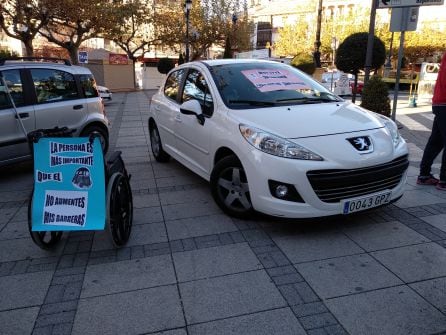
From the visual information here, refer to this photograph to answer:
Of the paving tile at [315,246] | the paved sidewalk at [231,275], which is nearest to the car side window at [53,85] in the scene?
the paved sidewalk at [231,275]

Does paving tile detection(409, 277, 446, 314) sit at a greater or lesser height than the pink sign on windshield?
lesser

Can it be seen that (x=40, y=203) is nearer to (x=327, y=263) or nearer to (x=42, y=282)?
(x=42, y=282)

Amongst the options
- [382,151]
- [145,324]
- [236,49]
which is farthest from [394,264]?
[236,49]

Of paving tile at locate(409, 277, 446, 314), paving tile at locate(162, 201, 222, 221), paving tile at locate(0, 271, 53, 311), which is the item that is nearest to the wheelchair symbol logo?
paving tile at locate(0, 271, 53, 311)

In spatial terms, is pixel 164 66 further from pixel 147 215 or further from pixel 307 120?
pixel 307 120

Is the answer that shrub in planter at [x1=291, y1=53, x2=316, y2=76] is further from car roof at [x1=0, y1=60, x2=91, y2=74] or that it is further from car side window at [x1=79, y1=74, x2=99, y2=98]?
car roof at [x1=0, y1=60, x2=91, y2=74]

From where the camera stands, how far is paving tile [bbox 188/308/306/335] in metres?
2.51

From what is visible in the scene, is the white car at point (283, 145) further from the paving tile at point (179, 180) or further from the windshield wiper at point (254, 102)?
the paving tile at point (179, 180)

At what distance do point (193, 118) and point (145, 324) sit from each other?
2741 mm

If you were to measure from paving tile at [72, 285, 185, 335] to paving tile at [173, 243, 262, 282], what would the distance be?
0.88 feet

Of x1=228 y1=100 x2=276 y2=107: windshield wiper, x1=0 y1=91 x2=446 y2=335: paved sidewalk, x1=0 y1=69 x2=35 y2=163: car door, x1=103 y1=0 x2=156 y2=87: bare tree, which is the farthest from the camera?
x1=103 y1=0 x2=156 y2=87: bare tree

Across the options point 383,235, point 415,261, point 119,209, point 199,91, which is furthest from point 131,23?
point 415,261

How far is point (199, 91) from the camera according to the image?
493 centimetres

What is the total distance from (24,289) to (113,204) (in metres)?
0.91
